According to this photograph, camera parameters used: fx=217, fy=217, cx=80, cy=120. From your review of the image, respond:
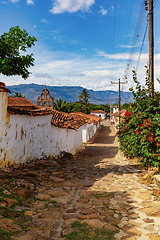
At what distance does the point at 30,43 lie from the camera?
9.80 m

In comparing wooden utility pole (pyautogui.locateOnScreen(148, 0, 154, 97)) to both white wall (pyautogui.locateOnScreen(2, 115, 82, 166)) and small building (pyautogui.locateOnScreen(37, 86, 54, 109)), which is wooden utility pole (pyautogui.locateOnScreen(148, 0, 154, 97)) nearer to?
white wall (pyautogui.locateOnScreen(2, 115, 82, 166))

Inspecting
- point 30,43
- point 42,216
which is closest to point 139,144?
point 42,216

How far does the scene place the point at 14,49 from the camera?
32.5 feet

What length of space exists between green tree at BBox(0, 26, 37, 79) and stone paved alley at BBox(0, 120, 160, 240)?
511 centimetres

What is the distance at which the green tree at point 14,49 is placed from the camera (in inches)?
376

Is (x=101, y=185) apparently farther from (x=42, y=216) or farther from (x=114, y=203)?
(x=42, y=216)

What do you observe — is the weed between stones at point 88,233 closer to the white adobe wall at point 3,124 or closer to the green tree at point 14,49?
the white adobe wall at point 3,124

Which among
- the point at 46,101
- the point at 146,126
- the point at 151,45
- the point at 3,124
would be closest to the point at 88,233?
the point at 3,124

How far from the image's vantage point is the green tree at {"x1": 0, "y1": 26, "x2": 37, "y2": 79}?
376 inches

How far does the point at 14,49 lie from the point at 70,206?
7.75 m

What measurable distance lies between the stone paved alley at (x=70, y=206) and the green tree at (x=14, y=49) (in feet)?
16.8

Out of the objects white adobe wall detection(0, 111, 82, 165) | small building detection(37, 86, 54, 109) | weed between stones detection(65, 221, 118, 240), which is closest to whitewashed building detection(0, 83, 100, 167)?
white adobe wall detection(0, 111, 82, 165)

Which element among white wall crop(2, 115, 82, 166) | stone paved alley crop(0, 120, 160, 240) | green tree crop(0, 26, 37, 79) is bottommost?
stone paved alley crop(0, 120, 160, 240)

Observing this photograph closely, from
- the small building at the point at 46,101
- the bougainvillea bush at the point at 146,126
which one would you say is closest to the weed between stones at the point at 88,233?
the bougainvillea bush at the point at 146,126
